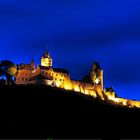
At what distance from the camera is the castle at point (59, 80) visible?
127062 mm

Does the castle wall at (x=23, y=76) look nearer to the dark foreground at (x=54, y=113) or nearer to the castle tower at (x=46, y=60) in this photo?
the castle tower at (x=46, y=60)

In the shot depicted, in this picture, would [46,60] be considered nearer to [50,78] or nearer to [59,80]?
[59,80]

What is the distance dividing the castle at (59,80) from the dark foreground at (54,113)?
1238 cm

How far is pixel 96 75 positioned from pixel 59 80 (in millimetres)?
22603

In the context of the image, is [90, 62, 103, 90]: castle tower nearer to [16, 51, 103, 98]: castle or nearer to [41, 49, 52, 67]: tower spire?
[16, 51, 103, 98]: castle

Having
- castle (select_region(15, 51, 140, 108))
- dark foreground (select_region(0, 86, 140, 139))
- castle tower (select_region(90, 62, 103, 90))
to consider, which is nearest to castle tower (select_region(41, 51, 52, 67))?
castle (select_region(15, 51, 140, 108))

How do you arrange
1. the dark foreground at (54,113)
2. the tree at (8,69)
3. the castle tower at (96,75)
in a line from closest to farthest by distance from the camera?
the dark foreground at (54,113) < the tree at (8,69) < the castle tower at (96,75)

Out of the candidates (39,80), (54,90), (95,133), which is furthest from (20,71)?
(95,133)

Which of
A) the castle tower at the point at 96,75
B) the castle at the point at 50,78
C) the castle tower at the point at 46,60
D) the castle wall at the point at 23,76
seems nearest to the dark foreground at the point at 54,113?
the castle at the point at 50,78

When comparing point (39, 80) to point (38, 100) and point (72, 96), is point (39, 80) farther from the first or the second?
point (38, 100)

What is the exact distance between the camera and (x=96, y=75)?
14888 cm

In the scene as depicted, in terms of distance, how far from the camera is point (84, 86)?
135125 mm

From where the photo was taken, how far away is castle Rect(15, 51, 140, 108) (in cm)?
12706

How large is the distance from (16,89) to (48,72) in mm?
27207
